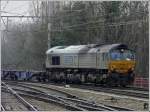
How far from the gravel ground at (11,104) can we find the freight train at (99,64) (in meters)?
7.26

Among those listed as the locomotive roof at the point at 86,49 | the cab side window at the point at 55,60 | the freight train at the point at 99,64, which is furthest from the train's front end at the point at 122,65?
the cab side window at the point at 55,60

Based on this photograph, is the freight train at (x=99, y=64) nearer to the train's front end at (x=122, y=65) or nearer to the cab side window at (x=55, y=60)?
the train's front end at (x=122, y=65)

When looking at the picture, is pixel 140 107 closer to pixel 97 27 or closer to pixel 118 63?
pixel 118 63

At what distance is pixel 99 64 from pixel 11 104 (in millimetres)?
10223

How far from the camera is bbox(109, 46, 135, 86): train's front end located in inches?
830

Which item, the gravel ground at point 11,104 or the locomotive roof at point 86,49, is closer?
the gravel ground at point 11,104

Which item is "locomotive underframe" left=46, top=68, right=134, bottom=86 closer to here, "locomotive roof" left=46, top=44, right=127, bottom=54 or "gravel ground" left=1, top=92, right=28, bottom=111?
"locomotive roof" left=46, top=44, right=127, bottom=54

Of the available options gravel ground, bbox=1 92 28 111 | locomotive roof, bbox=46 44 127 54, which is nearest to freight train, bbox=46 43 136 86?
locomotive roof, bbox=46 44 127 54

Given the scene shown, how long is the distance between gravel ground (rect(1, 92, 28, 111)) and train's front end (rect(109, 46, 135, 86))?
24.0 feet

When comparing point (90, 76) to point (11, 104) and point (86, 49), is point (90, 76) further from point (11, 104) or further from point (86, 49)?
point (11, 104)

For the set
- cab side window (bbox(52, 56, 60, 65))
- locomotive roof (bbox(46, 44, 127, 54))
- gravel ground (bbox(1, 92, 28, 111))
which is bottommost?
gravel ground (bbox(1, 92, 28, 111))

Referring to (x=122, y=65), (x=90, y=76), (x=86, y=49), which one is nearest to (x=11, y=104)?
(x=122, y=65)

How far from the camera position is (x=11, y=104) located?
38.7 ft

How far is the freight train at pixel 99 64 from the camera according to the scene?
21125 millimetres
